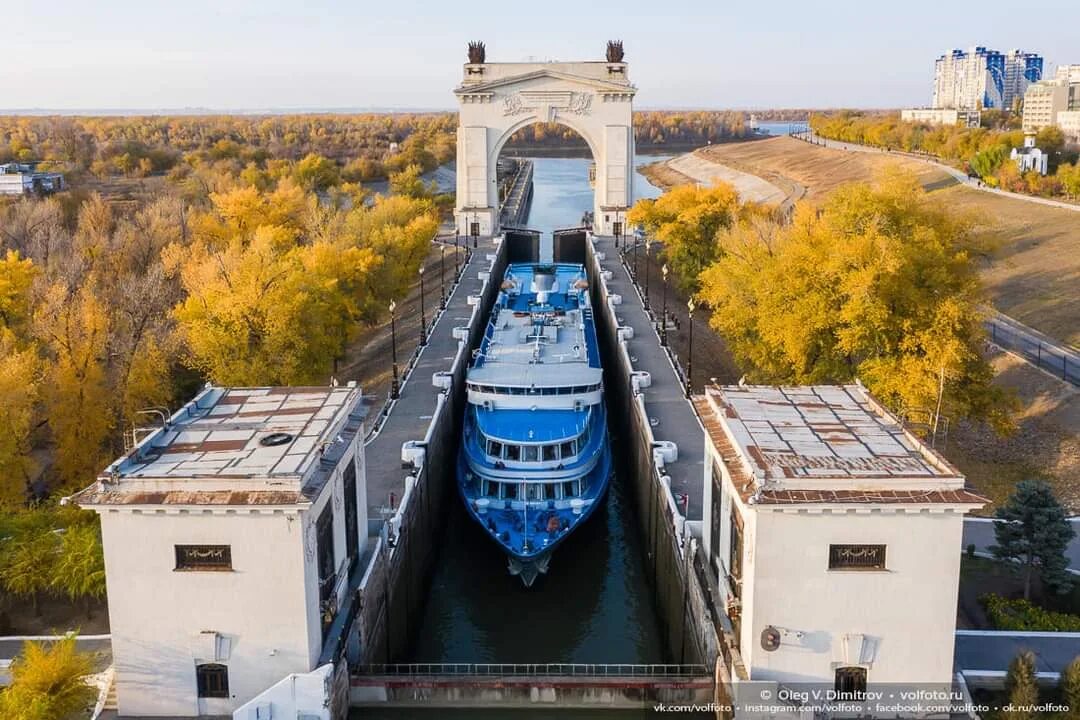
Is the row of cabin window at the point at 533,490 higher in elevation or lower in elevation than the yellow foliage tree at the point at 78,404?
lower

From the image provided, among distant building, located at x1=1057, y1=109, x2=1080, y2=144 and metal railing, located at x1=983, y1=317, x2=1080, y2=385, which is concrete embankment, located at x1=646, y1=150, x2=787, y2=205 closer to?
distant building, located at x1=1057, y1=109, x2=1080, y2=144

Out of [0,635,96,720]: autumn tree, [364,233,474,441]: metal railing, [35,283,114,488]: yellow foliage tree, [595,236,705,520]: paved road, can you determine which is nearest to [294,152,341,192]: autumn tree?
[364,233,474,441]: metal railing

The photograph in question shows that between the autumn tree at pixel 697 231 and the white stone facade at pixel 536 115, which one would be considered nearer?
the autumn tree at pixel 697 231

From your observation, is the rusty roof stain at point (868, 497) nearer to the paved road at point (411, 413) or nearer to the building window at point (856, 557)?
the building window at point (856, 557)

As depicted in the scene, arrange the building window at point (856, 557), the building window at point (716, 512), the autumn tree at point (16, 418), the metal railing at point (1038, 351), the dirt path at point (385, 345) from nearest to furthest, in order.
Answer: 1. the building window at point (856, 557)
2. the building window at point (716, 512)
3. the autumn tree at point (16, 418)
4. the metal railing at point (1038, 351)
5. the dirt path at point (385, 345)

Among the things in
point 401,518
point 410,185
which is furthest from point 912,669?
point 410,185

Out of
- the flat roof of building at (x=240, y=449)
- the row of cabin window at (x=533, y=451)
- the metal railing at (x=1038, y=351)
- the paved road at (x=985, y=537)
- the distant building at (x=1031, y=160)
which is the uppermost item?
the distant building at (x=1031, y=160)

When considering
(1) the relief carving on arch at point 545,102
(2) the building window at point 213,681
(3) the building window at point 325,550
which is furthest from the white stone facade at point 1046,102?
(2) the building window at point 213,681

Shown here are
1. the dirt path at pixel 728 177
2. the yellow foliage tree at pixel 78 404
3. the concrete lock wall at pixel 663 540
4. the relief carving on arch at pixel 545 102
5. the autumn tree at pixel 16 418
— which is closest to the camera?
the concrete lock wall at pixel 663 540

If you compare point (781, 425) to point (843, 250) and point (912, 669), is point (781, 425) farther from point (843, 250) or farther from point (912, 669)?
point (843, 250)
